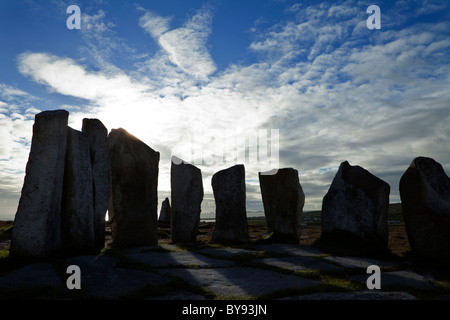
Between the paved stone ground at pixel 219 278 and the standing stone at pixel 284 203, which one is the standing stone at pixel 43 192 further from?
the standing stone at pixel 284 203

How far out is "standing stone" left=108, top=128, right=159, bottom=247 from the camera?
10109mm

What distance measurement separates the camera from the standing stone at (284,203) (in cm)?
1189

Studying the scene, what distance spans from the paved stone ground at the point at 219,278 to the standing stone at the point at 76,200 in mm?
997

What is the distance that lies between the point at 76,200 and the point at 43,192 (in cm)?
100

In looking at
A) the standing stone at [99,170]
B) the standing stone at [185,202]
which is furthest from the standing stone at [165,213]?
the standing stone at [99,170]

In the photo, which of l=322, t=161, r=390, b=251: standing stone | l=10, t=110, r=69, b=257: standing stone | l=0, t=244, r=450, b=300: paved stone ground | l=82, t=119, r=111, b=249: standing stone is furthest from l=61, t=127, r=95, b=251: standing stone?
l=322, t=161, r=390, b=251: standing stone

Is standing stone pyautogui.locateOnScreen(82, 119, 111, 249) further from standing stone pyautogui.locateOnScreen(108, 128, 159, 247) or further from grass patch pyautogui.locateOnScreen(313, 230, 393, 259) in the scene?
grass patch pyautogui.locateOnScreen(313, 230, 393, 259)

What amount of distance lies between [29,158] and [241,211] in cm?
643

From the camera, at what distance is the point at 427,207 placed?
860 cm

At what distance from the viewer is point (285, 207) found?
1205cm

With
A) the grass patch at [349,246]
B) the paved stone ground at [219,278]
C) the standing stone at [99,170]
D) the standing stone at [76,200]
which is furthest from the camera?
the standing stone at [99,170]

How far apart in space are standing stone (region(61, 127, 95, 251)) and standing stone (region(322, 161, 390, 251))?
6721mm
